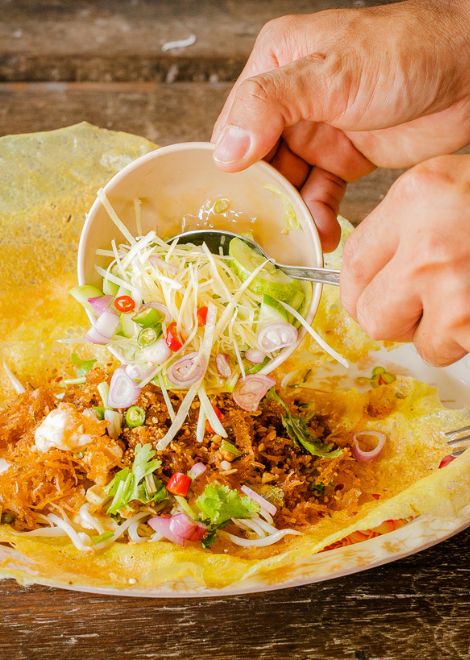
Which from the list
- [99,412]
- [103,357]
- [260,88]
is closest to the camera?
[260,88]

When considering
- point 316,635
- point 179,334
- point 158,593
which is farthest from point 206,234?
point 316,635

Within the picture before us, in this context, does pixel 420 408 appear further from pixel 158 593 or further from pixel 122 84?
pixel 122 84

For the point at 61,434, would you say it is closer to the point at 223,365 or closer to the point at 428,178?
the point at 223,365

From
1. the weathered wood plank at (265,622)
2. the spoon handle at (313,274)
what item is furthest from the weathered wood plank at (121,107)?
the weathered wood plank at (265,622)

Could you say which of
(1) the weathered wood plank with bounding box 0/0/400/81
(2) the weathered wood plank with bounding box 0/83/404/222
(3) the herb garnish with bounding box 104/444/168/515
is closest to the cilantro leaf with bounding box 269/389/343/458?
(3) the herb garnish with bounding box 104/444/168/515

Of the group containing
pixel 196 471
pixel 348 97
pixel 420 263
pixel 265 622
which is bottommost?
pixel 265 622

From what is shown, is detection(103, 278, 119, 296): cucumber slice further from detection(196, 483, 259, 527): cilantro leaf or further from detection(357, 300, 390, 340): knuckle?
detection(357, 300, 390, 340): knuckle

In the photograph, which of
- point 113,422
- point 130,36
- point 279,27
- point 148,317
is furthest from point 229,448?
point 130,36
